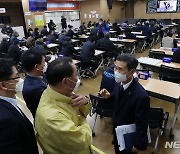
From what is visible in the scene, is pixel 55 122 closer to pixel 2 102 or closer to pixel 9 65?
pixel 2 102

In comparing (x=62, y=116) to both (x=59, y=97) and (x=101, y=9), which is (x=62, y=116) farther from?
(x=101, y=9)

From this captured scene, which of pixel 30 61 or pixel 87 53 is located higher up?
pixel 30 61

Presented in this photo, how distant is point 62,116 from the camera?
1.08m

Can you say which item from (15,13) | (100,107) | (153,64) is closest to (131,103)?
(100,107)

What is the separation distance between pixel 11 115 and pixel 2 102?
12cm

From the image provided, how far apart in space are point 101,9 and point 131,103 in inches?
646

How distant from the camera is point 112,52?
6398mm

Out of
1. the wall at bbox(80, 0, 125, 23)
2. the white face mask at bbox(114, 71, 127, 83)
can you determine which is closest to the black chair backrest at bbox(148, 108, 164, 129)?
the white face mask at bbox(114, 71, 127, 83)

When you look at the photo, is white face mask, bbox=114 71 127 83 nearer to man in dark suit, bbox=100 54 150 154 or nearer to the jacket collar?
man in dark suit, bbox=100 54 150 154

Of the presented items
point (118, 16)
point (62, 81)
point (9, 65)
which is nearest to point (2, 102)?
point (9, 65)

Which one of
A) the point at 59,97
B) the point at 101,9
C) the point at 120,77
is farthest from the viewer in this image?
the point at 101,9

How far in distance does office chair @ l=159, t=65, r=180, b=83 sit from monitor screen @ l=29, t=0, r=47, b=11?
38.7 feet

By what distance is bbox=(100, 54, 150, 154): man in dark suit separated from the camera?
1722mm

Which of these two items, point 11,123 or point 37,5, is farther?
point 37,5
